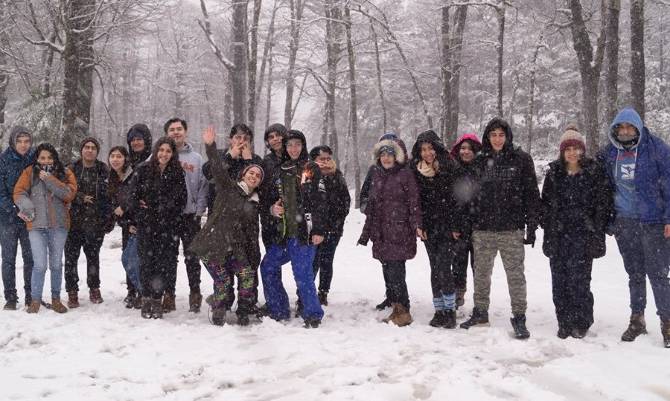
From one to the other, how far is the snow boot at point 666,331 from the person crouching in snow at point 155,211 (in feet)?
18.2

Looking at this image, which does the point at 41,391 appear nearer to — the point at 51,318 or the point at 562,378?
the point at 51,318

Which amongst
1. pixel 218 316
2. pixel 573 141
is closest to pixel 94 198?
pixel 218 316

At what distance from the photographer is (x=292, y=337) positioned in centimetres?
514

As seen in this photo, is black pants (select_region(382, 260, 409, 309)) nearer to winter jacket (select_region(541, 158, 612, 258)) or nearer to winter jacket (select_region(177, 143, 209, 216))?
winter jacket (select_region(541, 158, 612, 258))

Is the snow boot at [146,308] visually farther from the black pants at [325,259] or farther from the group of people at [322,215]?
the black pants at [325,259]

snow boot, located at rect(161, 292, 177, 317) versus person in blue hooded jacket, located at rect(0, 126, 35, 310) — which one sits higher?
person in blue hooded jacket, located at rect(0, 126, 35, 310)

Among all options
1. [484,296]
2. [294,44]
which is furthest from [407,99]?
[484,296]

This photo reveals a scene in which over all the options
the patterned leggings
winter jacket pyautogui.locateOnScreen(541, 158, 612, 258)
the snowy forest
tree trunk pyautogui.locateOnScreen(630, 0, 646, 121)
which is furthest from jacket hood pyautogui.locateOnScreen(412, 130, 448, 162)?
tree trunk pyautogui.locateOnScreen(630, 0, 646, 121)

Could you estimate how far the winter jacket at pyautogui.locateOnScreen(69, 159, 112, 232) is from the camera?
6.32 meters

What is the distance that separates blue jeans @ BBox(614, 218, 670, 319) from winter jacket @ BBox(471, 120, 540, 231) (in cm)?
92

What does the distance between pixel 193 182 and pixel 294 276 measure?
183 centimetres

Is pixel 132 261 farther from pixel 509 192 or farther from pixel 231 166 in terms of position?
pixel 509 192

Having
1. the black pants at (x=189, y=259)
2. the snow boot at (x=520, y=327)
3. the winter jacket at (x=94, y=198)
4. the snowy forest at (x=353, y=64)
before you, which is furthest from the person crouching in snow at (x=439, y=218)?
the snowy forest at (x=353, y=64)

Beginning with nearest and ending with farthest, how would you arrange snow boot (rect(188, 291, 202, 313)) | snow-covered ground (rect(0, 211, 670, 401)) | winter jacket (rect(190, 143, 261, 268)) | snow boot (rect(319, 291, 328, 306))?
snow-covered ground (rect(0, 211, 670, 401)), winter jacket (rect(190, 143, 261, 268)), snow boot (rect(188, 291, 202, 313)), snow boot (rect(319, 291, 328, 306))
